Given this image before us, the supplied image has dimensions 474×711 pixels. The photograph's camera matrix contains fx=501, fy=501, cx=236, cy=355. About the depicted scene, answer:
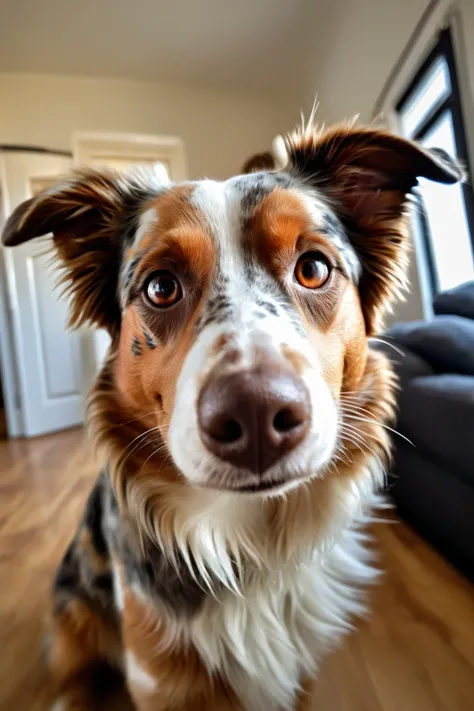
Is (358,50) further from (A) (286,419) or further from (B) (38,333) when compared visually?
(A) (286,419)

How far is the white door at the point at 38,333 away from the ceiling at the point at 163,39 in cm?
97

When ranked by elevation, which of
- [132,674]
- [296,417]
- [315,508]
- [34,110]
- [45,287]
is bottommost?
[132,674]

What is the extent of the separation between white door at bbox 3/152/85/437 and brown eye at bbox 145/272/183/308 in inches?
166

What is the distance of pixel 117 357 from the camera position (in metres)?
1.24

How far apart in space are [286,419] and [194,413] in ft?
0.48

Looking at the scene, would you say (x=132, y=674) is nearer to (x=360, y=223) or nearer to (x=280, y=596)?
(x=280, y=596)

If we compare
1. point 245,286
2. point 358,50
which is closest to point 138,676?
point 245,286

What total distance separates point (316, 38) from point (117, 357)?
471 cm

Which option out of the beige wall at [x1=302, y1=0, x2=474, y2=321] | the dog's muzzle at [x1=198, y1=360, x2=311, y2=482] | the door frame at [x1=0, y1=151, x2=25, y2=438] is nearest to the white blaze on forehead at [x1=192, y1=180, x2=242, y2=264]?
the dog's muzzle at [x1=198, y1=360, x2=311, y2=482]

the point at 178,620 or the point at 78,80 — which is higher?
the point at 78,80

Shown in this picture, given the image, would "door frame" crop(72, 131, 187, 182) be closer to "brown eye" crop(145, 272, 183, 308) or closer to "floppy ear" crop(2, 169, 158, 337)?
"floppy ear" crop(2, 169, 158, 337)

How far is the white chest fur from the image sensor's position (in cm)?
107

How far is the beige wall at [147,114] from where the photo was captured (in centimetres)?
521

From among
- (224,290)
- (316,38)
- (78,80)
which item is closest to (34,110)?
(78,80)
